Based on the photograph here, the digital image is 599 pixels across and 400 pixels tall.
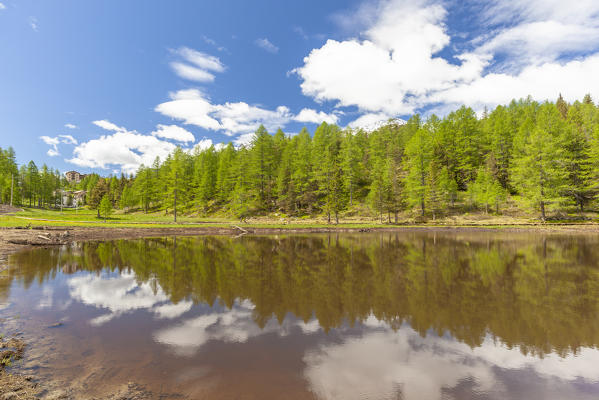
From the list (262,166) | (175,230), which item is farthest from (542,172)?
(175,230)

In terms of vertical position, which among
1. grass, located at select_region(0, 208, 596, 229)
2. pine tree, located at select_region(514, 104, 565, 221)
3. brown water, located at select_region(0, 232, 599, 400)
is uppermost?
pine tree, located at select_region(514, 104, 565, 221)

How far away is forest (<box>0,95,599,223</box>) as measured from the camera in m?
53.3

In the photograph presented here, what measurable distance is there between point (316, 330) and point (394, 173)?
62901mm

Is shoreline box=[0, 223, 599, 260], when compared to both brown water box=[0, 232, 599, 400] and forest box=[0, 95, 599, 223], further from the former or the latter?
brown water box=[0, 232, 599, 400]

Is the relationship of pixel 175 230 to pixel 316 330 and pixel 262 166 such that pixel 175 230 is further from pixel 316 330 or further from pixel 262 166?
pixel 316 330

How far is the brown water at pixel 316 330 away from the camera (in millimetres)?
6016

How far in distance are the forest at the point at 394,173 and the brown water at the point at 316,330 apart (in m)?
43.7

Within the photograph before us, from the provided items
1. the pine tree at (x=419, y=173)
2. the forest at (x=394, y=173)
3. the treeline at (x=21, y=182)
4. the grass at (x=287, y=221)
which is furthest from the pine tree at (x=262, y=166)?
the treeline at (x=21, y=182)

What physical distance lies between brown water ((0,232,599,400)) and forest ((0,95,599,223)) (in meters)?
43.7

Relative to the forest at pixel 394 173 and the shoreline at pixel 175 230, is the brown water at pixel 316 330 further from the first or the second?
the forest at pixel 394 173

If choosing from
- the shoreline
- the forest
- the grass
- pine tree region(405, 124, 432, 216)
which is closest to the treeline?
the forest

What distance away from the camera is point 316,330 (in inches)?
351

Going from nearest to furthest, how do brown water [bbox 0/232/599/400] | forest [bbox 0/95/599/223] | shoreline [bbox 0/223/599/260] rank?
brown water [bbox 0/232/599/400] → shoreline [bbox 0/223/599/260] → forest [bbox 0/95/599/223]

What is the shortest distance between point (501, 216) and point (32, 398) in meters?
70.2
